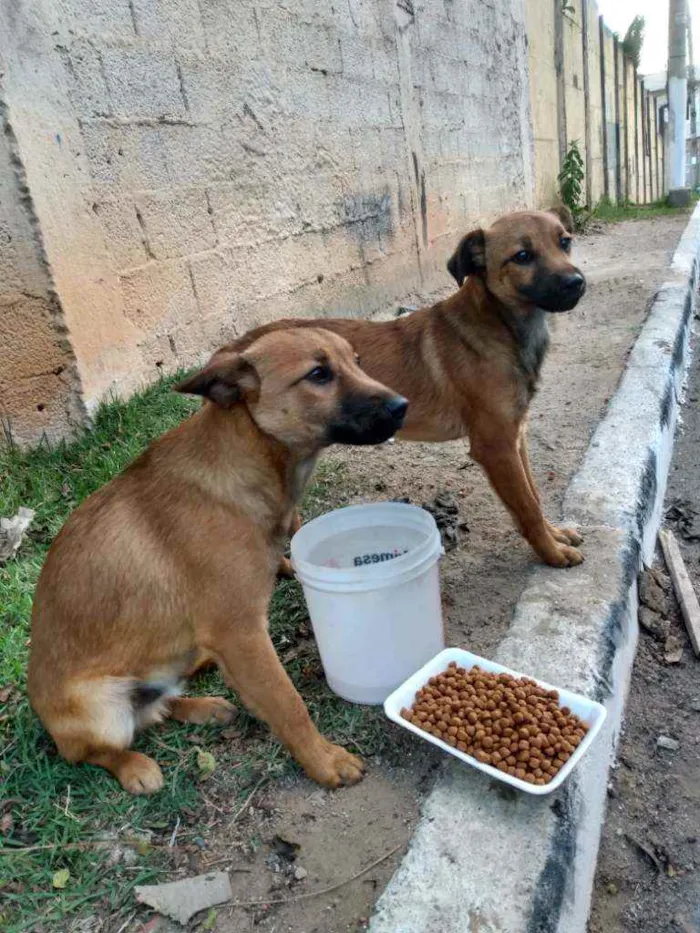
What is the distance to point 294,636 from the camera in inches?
111

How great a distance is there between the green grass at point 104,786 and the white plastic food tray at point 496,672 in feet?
0.61

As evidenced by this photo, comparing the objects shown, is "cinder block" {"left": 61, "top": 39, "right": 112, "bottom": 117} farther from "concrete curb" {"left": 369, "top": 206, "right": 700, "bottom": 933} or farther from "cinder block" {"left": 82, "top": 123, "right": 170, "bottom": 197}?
"concrete curb" {"left": 369, "top": 206, "right": 700, "bottom": 933}

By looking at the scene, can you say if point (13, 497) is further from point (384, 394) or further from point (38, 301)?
point (384, 394)

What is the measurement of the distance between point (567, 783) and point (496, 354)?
74.7 inches

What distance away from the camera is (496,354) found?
3.22 meters

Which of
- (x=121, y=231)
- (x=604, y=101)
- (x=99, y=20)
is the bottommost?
(x=121, y=231)

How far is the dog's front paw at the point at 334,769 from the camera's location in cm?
209

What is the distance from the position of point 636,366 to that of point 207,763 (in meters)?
4.10

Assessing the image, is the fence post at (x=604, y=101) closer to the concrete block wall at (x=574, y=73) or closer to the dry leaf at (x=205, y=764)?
the concrete block wall at (x=574, y=73)

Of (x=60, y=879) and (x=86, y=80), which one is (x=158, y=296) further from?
(x=60, y=879)

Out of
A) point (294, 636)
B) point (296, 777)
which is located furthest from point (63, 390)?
point (296, 777)

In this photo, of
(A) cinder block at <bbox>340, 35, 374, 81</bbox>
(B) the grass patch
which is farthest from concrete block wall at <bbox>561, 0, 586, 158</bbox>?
(A) cinder block at <bbox>340, 35, 374, 81</bbox>

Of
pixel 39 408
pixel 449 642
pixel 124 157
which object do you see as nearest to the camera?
pixel 449 642

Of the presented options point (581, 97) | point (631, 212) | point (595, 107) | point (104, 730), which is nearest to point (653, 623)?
point (104, 730)
